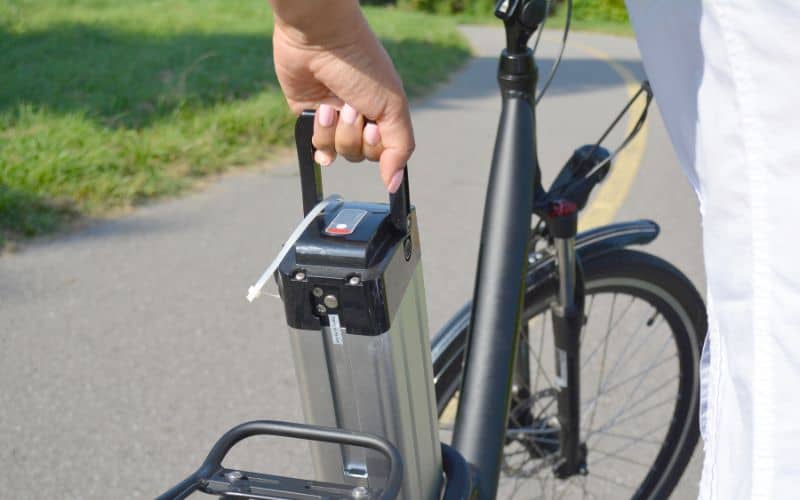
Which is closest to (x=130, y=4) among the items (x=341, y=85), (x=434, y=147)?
(x=434, y=147)

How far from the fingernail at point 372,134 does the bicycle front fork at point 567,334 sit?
0.72 meters

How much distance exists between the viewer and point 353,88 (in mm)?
1096

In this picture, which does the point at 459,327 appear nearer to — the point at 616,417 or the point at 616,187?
the point at 616,417

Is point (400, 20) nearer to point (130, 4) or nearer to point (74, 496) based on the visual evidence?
point (130, 4)

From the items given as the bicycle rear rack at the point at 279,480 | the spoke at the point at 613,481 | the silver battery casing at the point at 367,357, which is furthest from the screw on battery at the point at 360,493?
the spoke at the point at 613,481

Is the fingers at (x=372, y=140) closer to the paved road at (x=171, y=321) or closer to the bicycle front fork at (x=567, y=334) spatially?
the bicycle front fork at (x=567, y=334)

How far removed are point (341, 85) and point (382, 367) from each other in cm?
36

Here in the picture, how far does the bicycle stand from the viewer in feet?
3.46

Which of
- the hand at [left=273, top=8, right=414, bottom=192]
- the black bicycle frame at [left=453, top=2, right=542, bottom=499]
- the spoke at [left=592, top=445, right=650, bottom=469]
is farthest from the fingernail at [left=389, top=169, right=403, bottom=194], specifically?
the spoke at [left=592, top=445, right=650, bottom=469]

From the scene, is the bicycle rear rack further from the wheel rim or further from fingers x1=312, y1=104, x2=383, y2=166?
the wheel rim

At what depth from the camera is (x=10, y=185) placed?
452 centimetres

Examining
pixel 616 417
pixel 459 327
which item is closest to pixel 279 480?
pixel 459 327

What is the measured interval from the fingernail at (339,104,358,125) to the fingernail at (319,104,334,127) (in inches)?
0.7

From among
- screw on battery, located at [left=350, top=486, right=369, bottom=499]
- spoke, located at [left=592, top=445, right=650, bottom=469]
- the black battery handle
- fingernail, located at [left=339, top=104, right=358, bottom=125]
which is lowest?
spoke, located at [left=592, top=445, right=650, bottom=469]
